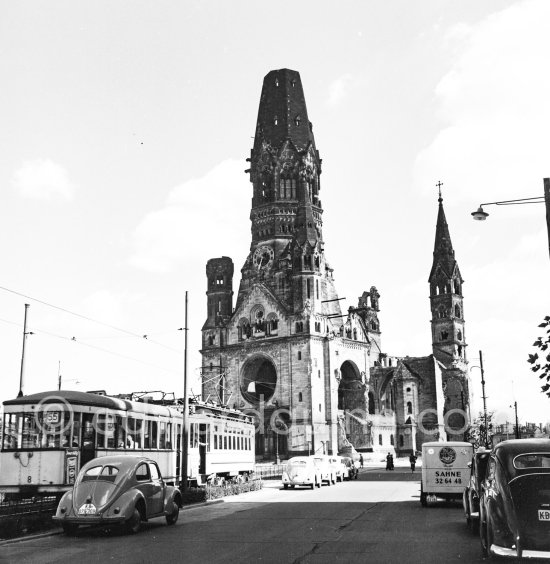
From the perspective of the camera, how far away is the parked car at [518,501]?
9.66 metres

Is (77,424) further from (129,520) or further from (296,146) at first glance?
(296,146)

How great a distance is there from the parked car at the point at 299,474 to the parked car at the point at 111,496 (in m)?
18.3

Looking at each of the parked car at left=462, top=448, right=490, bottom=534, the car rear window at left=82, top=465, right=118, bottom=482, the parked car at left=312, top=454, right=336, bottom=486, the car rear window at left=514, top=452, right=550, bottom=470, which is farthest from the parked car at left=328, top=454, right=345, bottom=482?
the car rear window at left=514, top=452, right=550, bottom=470

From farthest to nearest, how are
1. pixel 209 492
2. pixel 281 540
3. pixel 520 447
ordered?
pixel 209 492, pixel 281 540, pixel 520 447

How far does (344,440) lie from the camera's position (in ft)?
247

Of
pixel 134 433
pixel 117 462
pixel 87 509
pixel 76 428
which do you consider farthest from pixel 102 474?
pixel 134 433

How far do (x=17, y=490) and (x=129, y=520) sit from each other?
6.80 metres

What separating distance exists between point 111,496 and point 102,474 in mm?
600

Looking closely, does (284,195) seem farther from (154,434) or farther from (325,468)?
(154,434)

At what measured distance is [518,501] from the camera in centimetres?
1002

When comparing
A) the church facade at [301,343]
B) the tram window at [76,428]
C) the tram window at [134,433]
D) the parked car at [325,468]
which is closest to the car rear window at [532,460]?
the tram window at [76,428]

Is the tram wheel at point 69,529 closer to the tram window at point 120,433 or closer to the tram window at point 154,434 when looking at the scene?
the tram window at point 120,433

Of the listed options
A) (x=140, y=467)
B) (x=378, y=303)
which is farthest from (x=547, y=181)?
(x=378, y=303)

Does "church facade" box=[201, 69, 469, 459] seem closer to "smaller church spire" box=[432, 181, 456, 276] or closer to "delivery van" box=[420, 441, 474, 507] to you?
"smaller church spire" box=[432, 181, 456, 276]
